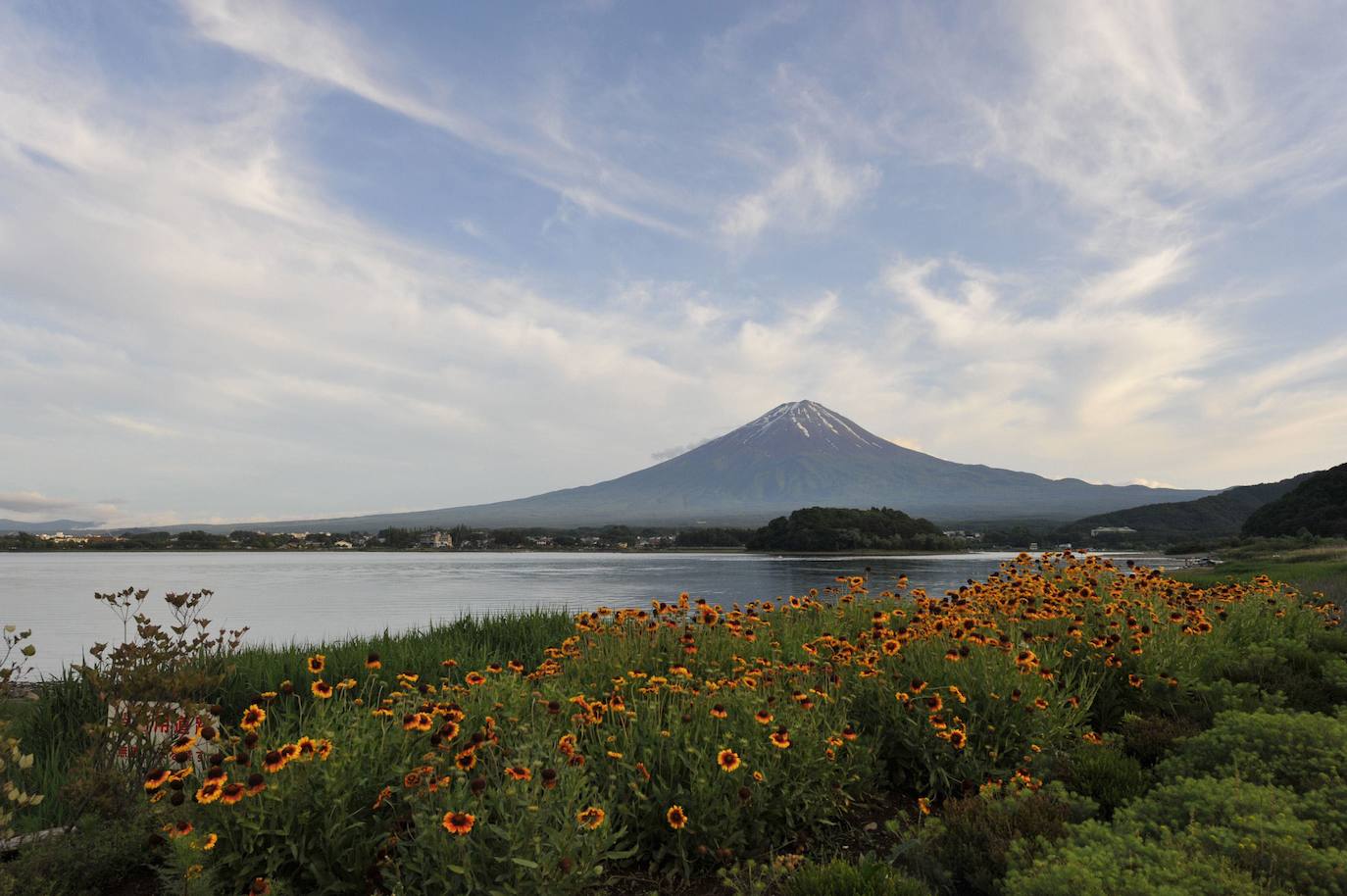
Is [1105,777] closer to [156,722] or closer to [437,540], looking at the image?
[156,722]

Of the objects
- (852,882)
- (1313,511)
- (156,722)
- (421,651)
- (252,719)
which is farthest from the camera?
(1313,511)

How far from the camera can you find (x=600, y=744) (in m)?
4.58

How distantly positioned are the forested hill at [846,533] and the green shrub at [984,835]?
256ft

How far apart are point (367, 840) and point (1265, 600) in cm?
1079

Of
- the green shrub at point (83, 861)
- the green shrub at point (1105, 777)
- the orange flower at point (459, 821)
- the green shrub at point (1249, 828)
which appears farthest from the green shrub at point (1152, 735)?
the green shrub at point (83, 861)

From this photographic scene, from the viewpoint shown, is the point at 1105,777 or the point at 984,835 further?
the point at 1105,777

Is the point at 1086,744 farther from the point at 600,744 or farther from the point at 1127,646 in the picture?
the point at 600,744

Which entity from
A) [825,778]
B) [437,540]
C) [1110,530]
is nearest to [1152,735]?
[825,778]

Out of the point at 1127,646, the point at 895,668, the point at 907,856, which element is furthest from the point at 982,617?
the point at 907,856

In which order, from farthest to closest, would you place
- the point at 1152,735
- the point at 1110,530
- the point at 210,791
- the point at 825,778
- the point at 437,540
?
the point at 437,540, the point at 1110,530, the point at 1152,735, the point at 825,778, the point at 210,791

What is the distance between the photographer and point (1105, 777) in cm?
487

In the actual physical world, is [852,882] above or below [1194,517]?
below

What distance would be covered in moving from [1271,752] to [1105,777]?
92 centimetres

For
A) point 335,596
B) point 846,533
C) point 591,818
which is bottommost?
point 335,596
